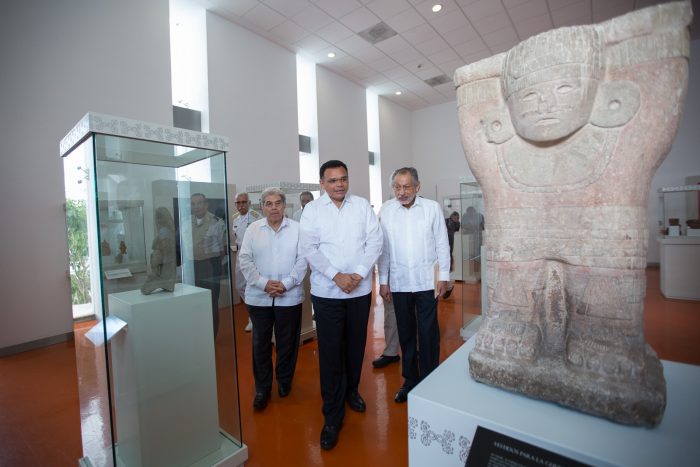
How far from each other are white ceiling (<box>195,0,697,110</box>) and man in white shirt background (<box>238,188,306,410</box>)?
175 inches

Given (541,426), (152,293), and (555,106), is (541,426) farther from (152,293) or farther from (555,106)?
(152,293)

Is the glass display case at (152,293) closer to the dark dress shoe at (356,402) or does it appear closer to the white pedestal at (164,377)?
the white pedestal at (164,377)

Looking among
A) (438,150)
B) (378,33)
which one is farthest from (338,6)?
(438,150)

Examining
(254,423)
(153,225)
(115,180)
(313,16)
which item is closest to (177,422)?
(254,423)

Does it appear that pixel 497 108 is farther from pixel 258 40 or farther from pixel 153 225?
pixel 258 40

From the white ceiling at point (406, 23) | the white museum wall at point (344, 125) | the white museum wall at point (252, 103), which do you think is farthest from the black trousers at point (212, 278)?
the white museum wall at point (344, 125)

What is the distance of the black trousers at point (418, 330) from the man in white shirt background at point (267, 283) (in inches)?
29.0

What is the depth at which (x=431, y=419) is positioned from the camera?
1.30m

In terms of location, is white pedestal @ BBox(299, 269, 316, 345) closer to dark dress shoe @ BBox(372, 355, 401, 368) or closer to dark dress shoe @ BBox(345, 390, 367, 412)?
dark dress shoe @ BBox(372, 355, 401, 368)

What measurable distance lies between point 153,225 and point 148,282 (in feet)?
0.93

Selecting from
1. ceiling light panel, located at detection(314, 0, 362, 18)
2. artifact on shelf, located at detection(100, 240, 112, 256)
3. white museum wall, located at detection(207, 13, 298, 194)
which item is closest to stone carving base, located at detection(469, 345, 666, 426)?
artifact on shelf, located at detection(100, 240, 112, 256)

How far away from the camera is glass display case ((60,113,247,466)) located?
162cm

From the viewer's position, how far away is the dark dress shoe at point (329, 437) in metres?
2.07

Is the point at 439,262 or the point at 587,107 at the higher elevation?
the point at 587,107
